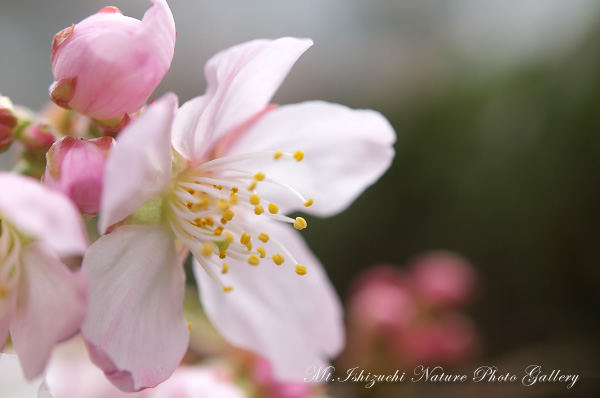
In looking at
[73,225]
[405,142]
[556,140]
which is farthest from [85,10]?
[73,225]

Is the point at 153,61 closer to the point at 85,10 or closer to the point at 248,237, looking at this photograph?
the point at 248,237

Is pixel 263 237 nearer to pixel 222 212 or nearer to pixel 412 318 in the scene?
pixel 222 212

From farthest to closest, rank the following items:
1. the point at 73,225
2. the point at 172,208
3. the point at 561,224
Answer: the point at 561,224
the point at 172,208
the point at 73,225

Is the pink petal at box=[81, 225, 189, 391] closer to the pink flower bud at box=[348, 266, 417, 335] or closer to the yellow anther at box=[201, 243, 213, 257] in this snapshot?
the yellow anther at box=[201, 243, 213, 257]

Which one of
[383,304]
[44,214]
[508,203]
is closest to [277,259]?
[44,214]

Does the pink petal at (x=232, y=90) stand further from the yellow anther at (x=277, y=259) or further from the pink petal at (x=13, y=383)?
the pink petal at (x=13, y=383)

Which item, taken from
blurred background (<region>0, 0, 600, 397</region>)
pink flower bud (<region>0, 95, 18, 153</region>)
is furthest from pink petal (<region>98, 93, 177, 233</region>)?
blurred background (<region>0, 0, 600, 397</region>)
